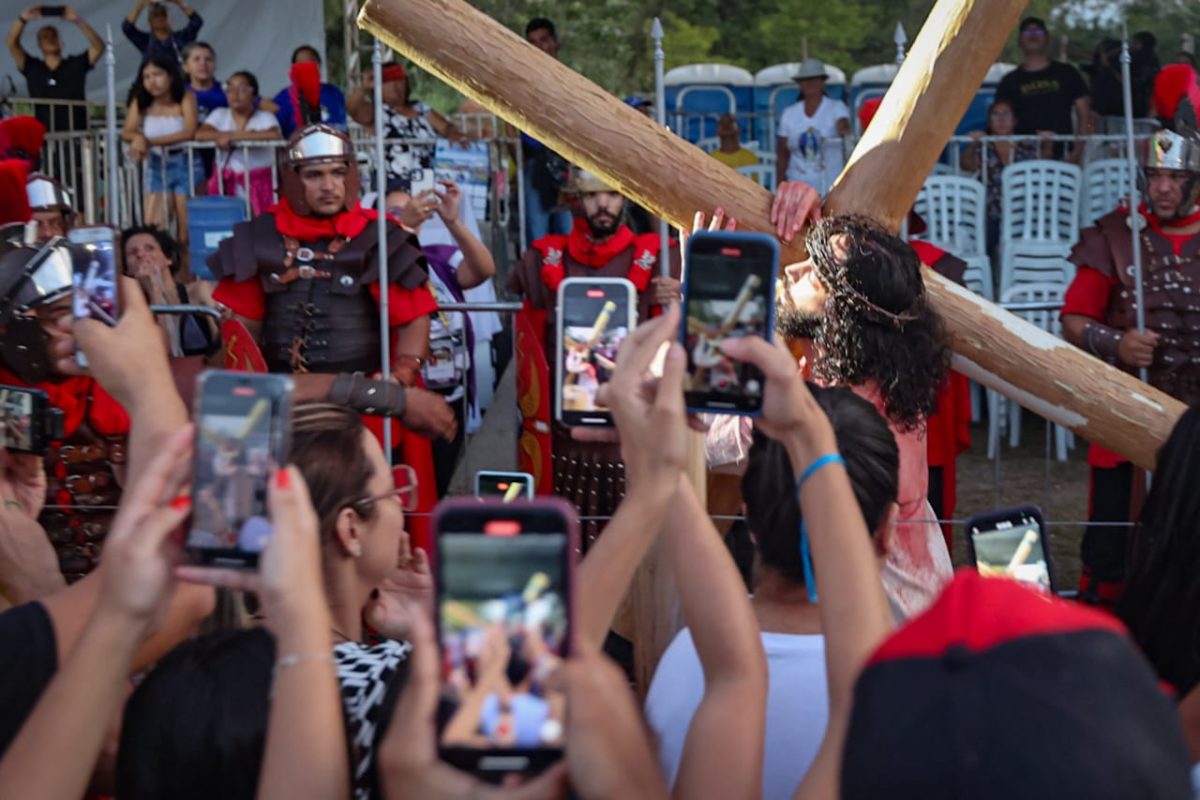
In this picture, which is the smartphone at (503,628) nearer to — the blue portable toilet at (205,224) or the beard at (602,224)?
the beard at (602,224)

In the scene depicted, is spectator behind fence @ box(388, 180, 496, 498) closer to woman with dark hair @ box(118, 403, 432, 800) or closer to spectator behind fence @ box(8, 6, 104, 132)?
woman with dark hair @ box(118, 403, 432, 800)

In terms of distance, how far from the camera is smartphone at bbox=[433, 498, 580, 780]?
131 cm

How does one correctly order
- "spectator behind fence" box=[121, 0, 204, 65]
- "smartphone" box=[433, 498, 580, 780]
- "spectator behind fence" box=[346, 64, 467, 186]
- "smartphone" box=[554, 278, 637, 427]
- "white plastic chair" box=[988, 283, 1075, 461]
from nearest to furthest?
"smartphone" box=[433, 498, 580, 780], "smartphone" box=[554, 278, 637, 427], "spectator behind fence" box=[346, 64, 467, 186], "white plastic chair" box=[988, 283, 1075, 461], "spectator behind fence" box=[121, 0, 204, 65]

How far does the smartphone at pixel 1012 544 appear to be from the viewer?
244 cm

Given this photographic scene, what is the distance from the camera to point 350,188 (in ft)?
17.3

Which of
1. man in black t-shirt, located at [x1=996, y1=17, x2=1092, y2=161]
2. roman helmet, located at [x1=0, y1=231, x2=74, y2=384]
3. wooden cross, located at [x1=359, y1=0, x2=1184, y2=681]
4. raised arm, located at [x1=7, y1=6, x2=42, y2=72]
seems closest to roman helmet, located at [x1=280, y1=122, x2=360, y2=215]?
roman helmet, located at [x1=0, y1=231, x2=74, y2=384]

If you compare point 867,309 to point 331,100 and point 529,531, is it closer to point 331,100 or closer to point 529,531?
point 529,531

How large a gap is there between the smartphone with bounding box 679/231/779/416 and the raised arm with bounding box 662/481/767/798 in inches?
5.9

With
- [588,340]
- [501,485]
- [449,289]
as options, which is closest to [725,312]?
[588,340]

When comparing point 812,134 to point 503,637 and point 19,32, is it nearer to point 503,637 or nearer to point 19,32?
point 19,32

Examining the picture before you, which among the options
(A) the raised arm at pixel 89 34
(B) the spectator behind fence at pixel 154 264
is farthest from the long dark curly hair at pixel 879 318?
(A) the raised arm at pixel 89 34

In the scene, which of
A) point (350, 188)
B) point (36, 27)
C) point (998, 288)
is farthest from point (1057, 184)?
point (36, 27)

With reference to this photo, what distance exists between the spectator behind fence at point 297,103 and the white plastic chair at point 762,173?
2740mm

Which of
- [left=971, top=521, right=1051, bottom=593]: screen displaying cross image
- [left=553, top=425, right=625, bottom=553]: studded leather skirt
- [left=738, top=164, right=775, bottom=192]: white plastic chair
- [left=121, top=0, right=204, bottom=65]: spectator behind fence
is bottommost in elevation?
[left=553, top=425, right=625, bottom=553]: studded leather skirt
